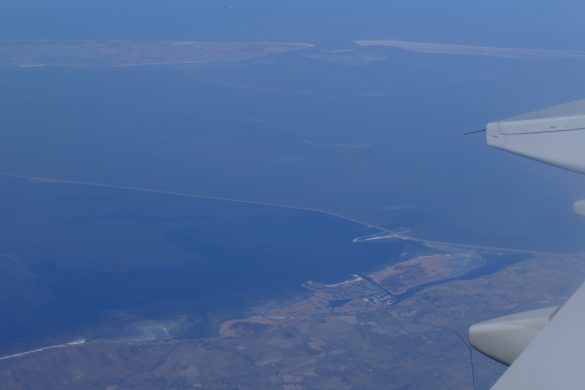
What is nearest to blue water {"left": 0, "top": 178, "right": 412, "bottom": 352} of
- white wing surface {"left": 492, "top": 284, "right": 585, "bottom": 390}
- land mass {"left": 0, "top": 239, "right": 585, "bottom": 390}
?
land mass {"left": 0, "top": 239, "right": 585, "bottom": 390}

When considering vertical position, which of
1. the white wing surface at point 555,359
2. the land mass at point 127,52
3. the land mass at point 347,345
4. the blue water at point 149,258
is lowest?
the blue water at point 149,258

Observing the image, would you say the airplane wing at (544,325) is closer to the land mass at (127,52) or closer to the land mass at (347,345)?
the land mass at (347,345)

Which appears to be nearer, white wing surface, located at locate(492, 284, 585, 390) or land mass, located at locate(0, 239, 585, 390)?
white wing surface, located at locate(492, 284, 585, 390)

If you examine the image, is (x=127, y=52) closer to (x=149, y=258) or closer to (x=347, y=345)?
(x=149, y=258)

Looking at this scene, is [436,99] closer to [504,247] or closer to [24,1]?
[504,247]

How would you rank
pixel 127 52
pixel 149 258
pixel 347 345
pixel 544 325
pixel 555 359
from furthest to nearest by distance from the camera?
pixel 127 52 < pixel 149 258 < pixel 347 345 < pixel 544 325 < pixel 555 359

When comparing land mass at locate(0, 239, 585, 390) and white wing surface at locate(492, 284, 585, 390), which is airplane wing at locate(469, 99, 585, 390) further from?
land mass at locate(0, 239, 585, 390)

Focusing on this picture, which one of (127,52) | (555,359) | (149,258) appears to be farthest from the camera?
(127,52)

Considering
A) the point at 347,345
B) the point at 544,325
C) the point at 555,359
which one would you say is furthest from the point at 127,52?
the point at 555,359

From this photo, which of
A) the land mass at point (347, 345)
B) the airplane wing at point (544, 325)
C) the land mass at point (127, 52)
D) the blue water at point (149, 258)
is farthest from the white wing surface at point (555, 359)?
the land mass at point (127, 52)
